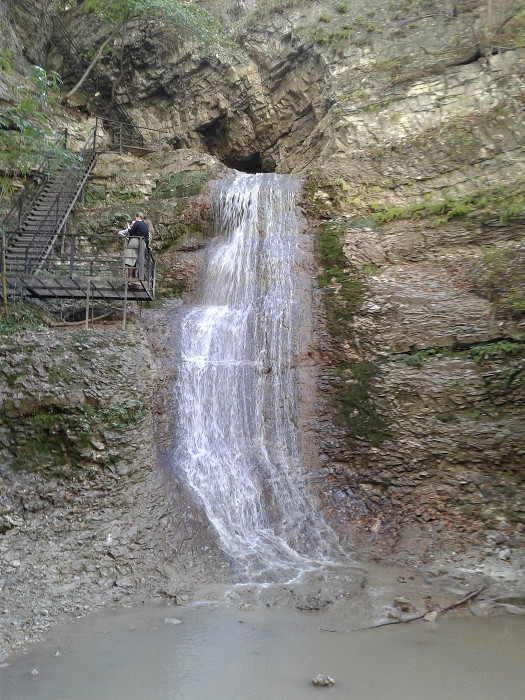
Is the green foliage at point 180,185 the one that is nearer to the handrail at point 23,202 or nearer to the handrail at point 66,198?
the handrail at point 66,198

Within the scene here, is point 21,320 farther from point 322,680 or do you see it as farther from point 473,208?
point 473,208

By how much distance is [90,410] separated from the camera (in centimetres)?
926

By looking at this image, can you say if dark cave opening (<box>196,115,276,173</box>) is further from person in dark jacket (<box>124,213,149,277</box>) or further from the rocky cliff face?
person in dark jacket (<box>124,213,149,277</box>)

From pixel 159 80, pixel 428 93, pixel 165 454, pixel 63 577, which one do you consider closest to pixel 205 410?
pixel 165 454

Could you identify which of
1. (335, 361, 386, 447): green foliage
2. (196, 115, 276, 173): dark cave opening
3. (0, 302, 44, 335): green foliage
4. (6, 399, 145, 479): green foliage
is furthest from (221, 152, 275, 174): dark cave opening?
(6, 399, 145, 479): green foliage

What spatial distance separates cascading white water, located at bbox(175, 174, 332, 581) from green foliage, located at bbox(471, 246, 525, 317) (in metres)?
3.99

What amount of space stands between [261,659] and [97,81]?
23.0 metres

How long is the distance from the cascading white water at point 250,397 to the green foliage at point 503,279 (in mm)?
3995

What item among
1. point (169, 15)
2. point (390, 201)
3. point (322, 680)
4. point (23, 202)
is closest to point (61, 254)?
point (23, 202)

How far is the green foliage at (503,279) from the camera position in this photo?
392 inches

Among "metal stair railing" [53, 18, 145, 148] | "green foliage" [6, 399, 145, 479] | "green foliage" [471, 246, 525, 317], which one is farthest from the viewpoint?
"metal stair railing" [53, 18, 145, 148]

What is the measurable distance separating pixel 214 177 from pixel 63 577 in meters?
13.2

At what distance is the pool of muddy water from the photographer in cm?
437

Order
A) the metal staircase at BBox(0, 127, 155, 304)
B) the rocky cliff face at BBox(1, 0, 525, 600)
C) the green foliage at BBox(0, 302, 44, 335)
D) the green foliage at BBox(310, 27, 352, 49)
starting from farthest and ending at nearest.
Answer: the green foliage at BBox(310, 27, 352, 49) < the metal staircase at BBox(0, 127, 155, 304) < the green foliage at BBox(0, 302, 44, 335) < the rocky cliff face at BBox(1, 0, 525, 600)
